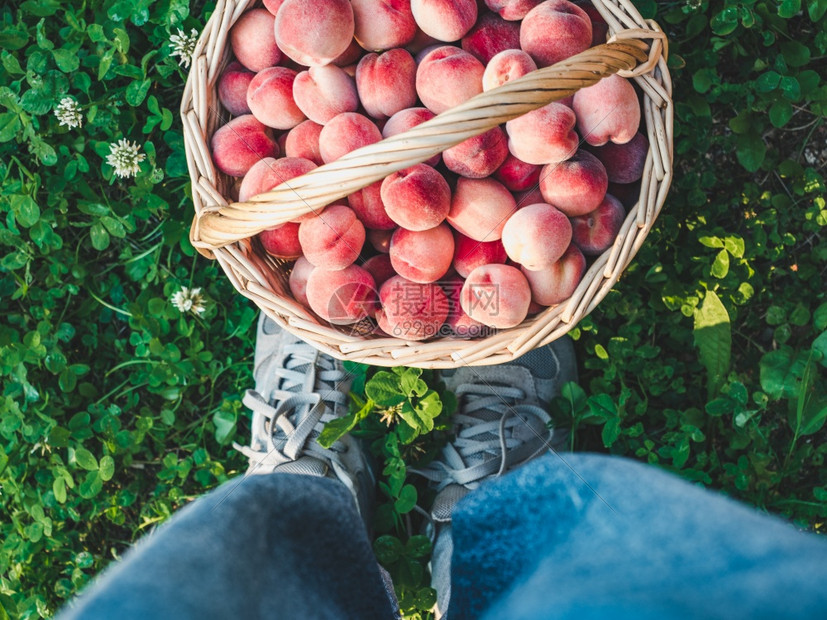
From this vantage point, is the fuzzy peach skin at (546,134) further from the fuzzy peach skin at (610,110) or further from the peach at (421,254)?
the peach at (421,254)

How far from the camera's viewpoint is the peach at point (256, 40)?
93 centimetres

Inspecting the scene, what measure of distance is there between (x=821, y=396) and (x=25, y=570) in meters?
1.47

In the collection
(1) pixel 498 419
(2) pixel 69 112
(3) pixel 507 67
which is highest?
(3) pixel 507 67

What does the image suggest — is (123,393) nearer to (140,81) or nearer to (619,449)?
(140,81)

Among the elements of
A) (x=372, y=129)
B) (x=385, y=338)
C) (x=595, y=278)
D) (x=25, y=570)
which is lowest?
(x=25, y=570)

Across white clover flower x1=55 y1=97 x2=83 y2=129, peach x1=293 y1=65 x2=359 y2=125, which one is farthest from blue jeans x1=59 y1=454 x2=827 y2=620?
white clover flower x1=55 y1=97 x2=83 y2=129

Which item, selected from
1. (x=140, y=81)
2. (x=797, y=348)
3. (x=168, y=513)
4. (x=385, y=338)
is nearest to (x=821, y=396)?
(x=797, y=348)

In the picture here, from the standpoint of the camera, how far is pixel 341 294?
0.88m

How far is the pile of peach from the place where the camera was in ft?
2.74

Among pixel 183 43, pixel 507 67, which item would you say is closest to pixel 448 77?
pixel 507 67

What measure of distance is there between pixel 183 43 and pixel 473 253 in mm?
638

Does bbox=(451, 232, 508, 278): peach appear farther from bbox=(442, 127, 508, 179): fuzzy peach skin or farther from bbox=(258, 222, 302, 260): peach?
bbox=(258, 222, 302, 260): peach

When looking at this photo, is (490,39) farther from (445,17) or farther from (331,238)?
(331,238)

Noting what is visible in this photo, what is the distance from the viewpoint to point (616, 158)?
895 mm
